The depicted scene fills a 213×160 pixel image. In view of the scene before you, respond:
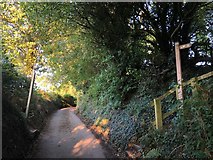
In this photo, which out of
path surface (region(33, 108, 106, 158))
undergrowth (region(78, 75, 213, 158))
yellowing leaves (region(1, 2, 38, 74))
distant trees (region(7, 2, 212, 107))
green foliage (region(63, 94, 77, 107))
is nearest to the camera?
undergrowth (region(78, 75, 213, 158))

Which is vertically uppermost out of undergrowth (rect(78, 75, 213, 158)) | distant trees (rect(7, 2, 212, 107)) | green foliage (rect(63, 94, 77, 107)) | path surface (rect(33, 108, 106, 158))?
distant trees (rect(7, 2, 212, 107))

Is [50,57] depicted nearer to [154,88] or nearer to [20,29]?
[20,29]

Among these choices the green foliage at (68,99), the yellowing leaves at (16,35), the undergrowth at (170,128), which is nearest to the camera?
the undergrowth at (170,128)

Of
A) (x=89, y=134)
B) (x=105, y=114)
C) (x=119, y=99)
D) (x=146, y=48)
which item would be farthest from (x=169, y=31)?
(x=89, y=134)

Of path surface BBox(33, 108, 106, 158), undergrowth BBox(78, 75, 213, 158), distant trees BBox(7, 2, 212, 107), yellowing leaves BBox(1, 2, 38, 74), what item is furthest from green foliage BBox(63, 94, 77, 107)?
undergrowth BBox(78, 75, 213, 158)

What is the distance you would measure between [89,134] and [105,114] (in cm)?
134

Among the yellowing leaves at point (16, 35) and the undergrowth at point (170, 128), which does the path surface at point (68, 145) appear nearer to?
the undergrowth at point (170, 128)

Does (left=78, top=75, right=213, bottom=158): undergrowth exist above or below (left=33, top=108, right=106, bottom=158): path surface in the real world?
above

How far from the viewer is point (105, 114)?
11.7m

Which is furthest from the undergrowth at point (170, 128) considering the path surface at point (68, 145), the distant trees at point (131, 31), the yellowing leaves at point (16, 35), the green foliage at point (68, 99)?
the green foliage at point (68, 99)

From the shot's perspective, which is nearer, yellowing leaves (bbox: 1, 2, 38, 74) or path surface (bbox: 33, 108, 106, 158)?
path surface (bbox: 33, 108, 106, 158)

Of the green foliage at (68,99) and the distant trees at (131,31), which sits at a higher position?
the distant trees at (131,31)

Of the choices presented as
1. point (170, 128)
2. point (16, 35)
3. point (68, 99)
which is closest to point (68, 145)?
point (170, 128)

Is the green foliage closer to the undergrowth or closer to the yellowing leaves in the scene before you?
the yellowing leaves
